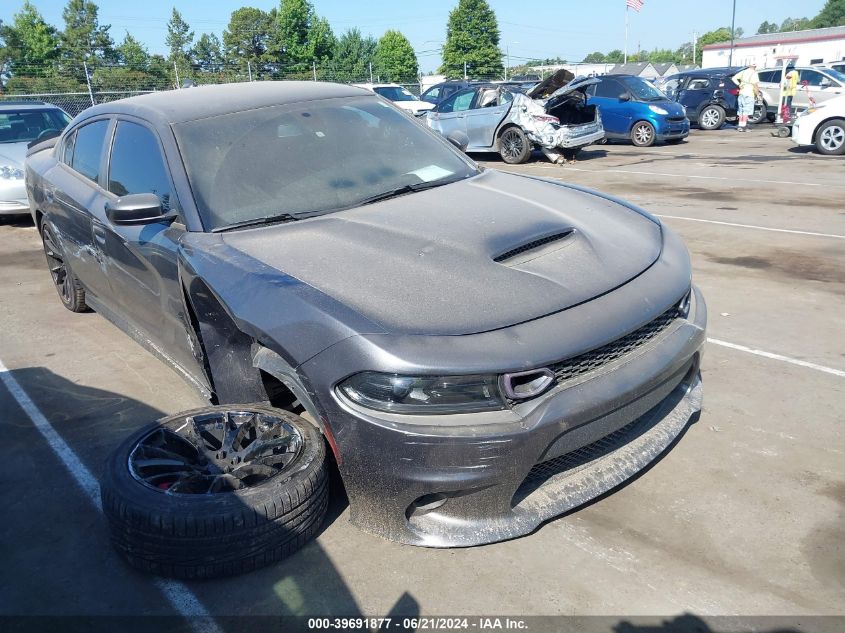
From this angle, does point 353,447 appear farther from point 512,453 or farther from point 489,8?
point 489,8

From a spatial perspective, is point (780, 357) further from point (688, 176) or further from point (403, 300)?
point (688, 176)

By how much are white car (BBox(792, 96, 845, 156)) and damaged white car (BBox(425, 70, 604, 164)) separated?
403 cm

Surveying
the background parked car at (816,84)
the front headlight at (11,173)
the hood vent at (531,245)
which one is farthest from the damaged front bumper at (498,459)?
the background parked car at (816,84)

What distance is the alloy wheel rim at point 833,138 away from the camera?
13914mm

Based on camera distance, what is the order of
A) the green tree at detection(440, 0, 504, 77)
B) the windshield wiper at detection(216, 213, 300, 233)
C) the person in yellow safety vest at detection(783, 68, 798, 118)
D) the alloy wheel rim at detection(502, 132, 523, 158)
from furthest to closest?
the green tree at detection(440, 0, 504, 77)
the person in yellow safety vest at detection(783, 68, 798, 118)
the alloy wheel rim at detection(502, 132, 523, 158)
the windshield wiper at detection(216, 213, 300, 233)

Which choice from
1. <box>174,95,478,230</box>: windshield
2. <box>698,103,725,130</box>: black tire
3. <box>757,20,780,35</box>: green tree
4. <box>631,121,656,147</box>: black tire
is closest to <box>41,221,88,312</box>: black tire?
<box>174,95,478,230</box>: windshield

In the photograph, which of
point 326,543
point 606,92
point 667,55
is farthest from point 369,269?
point 667,55

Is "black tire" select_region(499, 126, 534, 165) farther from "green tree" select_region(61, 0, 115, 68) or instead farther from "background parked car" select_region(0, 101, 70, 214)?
"green tree" select_region(61, 0, 115, 68)

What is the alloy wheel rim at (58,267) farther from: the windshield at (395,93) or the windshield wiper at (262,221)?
the windshield at (395,93)

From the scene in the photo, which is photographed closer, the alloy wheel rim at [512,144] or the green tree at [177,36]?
the alloy wheel rim at [512,144]

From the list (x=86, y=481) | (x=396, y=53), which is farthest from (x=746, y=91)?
(x=396, y=53)

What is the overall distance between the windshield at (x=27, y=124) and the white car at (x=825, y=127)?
1375cm

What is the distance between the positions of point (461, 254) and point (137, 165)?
6.90 feet

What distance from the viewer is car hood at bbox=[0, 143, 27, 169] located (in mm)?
9781
